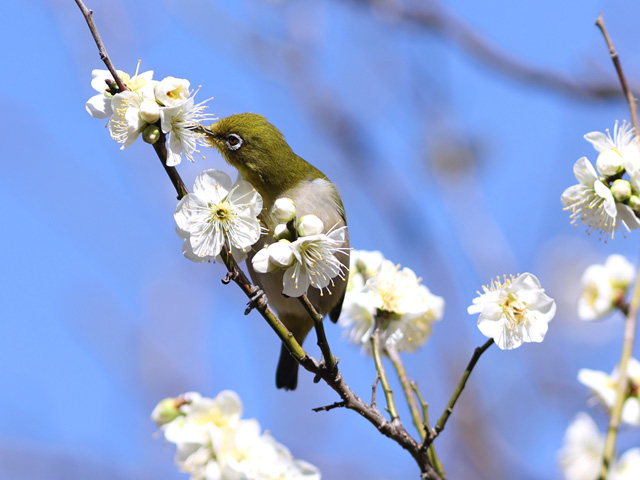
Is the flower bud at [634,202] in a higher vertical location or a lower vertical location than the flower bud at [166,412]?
higher

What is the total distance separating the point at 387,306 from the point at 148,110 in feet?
4.17

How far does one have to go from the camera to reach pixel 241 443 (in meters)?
2.68

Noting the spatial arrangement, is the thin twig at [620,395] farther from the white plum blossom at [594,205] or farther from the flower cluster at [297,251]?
the flower cluster at [297,251]

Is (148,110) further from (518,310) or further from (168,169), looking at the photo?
(518,310)

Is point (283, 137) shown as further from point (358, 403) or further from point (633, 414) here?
point (633, 414)

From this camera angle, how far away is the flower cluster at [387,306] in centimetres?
290

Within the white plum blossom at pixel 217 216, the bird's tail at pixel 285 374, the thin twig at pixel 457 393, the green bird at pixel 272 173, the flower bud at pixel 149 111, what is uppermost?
the green bird at pixel 272 173

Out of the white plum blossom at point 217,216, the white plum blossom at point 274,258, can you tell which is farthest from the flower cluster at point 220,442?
the white plum blossom at point 274,258

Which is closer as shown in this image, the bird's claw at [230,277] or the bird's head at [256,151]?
the bird's claw at [230,277]

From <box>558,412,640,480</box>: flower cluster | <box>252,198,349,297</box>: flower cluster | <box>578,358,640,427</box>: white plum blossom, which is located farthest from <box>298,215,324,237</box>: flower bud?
<box>558,412,640,480</box>: flower cluster

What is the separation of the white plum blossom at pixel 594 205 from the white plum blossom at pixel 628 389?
82 cm

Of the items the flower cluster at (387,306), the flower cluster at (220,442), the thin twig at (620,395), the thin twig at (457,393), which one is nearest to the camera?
the thin twig at (620,395)

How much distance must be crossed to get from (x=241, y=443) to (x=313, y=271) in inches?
34.4

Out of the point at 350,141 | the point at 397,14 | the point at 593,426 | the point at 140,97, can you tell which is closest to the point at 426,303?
the point at 593,426
